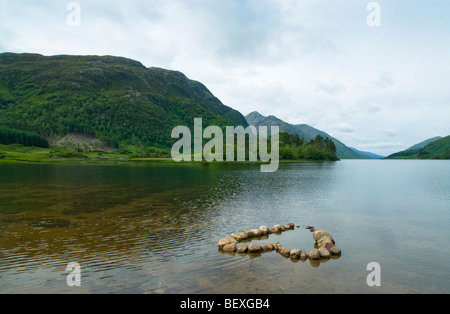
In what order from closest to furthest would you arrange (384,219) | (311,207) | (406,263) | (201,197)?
(406,263) < (384,219) < (311,207) < (201,197)

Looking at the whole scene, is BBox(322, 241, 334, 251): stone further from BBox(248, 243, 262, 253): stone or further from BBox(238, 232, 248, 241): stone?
BBox(238, 232, 248, 241): stone

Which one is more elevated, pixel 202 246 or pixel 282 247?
pixel 282 247

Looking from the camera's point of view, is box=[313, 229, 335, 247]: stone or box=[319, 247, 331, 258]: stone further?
box=[313, 229, 335, 247]: stone

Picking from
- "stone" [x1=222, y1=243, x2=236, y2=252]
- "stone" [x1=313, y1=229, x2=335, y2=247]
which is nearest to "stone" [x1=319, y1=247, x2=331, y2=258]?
"stone" [x1=313, y1=229, x2=335, y2=247]

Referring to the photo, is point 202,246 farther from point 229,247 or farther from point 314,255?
point 314,255

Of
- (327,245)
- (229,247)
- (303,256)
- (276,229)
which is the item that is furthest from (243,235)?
(327,245)

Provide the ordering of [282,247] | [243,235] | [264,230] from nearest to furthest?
[282,247] < [243,235] < [264,230]

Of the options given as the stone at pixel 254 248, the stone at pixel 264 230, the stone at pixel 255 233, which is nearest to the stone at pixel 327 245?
the stone at pixel 254 248

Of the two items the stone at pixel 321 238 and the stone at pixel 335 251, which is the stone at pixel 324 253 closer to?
the stone at pixel 335 251

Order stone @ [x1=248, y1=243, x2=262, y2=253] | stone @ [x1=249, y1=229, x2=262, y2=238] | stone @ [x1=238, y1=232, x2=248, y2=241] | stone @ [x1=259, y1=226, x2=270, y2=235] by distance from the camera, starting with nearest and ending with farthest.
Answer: stone @ [x1=248, y1=243, x2=262, y2=253] → stone @ [x1=238, y1=232, x2=248, y2=241] → stone @ [x1=249, y1=229, x2=262, y2=238] → stone @ [x1=259, y1=226, x2=270, y2=235]
